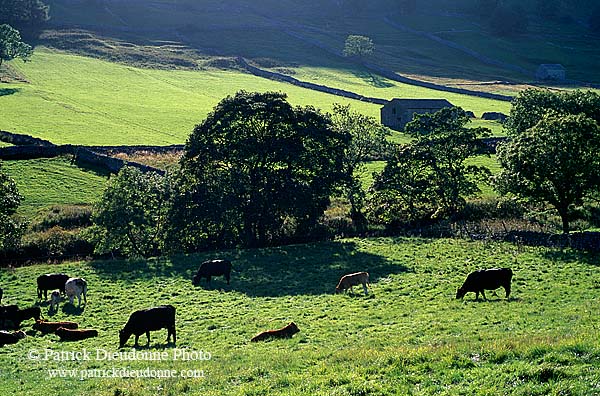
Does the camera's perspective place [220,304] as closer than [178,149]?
Yes

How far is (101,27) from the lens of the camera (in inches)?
6841

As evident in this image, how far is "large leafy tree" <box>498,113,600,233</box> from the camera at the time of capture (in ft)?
142

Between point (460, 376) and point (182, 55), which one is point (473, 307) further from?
point (182, 55)

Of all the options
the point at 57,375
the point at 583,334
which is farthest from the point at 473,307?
the point at 57,375

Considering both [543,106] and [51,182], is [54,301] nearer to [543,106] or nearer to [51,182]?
[51,182]

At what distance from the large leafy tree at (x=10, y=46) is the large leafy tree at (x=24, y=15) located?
35166mm

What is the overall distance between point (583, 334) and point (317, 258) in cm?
2494

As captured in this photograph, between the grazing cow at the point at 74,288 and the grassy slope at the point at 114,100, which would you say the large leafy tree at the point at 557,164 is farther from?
the grassy slope at the point at 114,100

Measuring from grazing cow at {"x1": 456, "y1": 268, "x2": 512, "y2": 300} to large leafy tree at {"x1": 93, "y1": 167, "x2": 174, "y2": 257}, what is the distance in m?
25.2

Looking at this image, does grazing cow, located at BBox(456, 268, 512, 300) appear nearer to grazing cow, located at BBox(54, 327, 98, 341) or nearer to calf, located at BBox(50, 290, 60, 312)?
grazing cow, located at BBox(54, 327, 98, 341)

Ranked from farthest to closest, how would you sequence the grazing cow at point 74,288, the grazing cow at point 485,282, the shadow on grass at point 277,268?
the shadow on grass at point 277,268, the grazing cow at point 74,288, the grazing cow at point 485,282

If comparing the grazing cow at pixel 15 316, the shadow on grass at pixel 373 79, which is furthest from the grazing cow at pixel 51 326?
the shadow on grass at pixel 373 79

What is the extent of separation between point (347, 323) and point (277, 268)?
14301 mm

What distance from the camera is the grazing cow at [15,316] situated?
2894 centimetres
